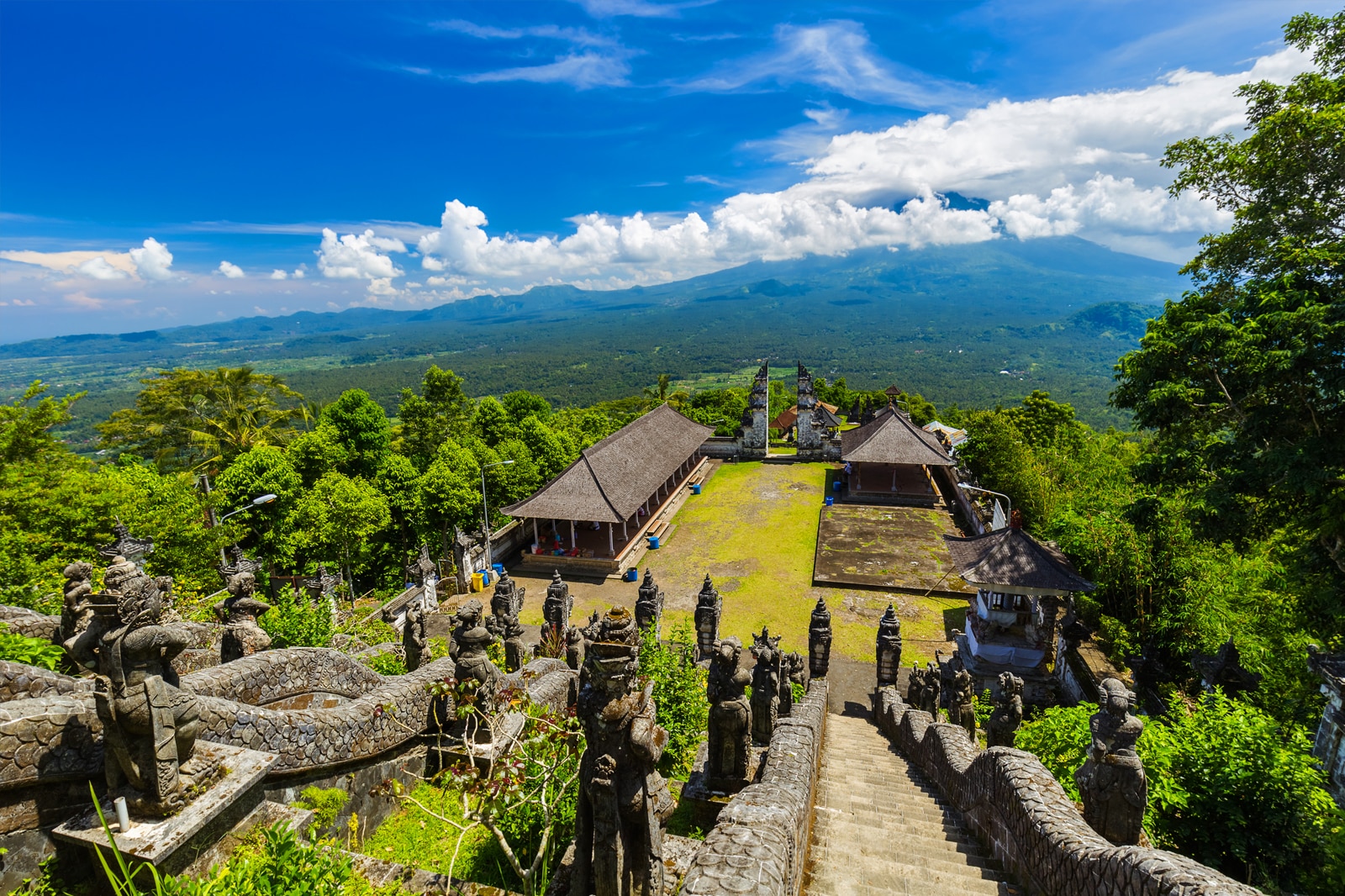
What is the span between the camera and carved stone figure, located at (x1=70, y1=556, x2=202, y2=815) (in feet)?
15.9

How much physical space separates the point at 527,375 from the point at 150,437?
13823 cm

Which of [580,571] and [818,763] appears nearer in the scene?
[818,763]

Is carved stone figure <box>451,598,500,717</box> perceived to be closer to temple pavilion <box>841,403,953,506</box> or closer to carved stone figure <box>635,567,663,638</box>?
carved stone figure <box>635,567,663,638</box>

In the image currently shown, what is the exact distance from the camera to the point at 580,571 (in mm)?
23656

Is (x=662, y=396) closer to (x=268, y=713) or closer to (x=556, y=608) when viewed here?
(x=556, y=608)

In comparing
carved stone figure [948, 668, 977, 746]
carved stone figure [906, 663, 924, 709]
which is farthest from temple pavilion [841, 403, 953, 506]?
carved stone figure [948, 668, 977, 746]

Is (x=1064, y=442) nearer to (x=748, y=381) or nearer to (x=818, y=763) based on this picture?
(x=818, y=763)

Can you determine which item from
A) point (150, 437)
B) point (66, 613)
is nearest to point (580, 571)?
point (66, 613)

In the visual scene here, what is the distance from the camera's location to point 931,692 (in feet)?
39.2

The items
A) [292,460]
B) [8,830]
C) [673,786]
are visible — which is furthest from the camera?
[292,460]

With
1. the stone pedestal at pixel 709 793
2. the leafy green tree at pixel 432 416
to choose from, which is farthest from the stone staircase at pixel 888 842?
the leafy green tree at pixel 432 416

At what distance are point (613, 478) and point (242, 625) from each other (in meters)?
16.9

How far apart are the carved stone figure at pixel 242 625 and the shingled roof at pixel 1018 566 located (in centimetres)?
1530

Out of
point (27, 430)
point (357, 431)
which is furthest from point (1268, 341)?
point (357, 431)
